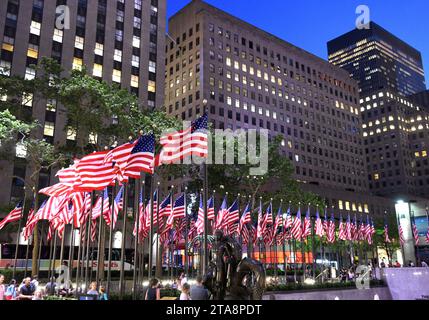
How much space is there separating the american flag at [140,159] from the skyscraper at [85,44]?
4386 cm

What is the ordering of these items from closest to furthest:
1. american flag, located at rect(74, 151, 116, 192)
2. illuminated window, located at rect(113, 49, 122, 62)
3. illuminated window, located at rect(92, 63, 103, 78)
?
1. american flag, located at rect(74, 151, 116, 192)
2. illuminated window, located at rect(92, 63, 103, 78)
3. illuminated window, located at rect(113, 49, 122, 62)

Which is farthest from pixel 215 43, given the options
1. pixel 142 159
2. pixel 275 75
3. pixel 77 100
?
pixel 142 159

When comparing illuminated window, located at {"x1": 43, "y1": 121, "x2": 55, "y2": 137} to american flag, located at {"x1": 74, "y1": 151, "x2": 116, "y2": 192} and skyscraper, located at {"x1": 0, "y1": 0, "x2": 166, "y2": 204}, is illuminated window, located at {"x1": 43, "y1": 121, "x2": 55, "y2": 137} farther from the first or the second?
american flag, located at {"x1": 74, "y1": 151, "x2": 116, "y2": 192}

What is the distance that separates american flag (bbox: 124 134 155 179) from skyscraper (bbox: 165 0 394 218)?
81497mm

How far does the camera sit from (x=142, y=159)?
19984mm

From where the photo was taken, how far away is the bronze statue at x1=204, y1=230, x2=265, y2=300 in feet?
49.6

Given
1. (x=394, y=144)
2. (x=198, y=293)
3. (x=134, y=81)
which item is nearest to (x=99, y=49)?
(x=134, y=81)

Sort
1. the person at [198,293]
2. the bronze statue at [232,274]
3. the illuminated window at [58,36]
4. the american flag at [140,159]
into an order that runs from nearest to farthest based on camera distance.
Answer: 1. the person at [198,293]
2. the bronze statue at [232,274]
3. the american flag at [140,159]
4. the illuminated window at [58,36]

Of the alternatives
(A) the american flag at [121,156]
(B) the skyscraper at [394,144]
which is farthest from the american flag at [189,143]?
(B) the skyscraper at [394,144]

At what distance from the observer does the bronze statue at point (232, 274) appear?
49.6ft

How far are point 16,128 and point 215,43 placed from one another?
279 ft

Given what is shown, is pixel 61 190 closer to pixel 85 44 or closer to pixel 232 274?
pixel 232 274
